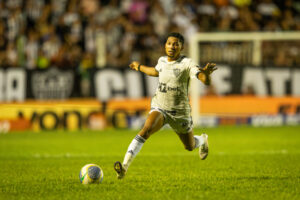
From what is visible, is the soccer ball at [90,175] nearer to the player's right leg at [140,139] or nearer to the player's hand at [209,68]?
the player's right leg at [140,139]

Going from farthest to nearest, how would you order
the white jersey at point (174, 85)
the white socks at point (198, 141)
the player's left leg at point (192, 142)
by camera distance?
the white socks at point (198, 141) → the player's left leg at point (192, 142) → the white jersey at point (174, 85)

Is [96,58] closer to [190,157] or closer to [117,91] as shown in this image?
[117,91]

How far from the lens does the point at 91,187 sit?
789cm

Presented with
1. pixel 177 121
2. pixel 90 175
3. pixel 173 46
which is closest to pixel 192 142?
pixel 177 121

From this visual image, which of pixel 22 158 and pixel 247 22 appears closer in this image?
pixel 22 158

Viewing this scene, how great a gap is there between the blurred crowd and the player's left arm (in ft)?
43.8

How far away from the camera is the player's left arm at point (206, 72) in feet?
25.8

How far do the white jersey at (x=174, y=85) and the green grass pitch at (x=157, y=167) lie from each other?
40.8 inches

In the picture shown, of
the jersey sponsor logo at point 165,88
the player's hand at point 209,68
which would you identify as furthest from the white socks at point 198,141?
the player's hand at point 209,68

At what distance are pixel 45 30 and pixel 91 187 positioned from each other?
14910mm

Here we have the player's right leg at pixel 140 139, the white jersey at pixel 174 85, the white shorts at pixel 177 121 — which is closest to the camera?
the player's right leg at pixel 140 139

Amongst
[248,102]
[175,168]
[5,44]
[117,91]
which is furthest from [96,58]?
[175,168]

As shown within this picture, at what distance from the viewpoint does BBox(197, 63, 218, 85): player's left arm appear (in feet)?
25.8

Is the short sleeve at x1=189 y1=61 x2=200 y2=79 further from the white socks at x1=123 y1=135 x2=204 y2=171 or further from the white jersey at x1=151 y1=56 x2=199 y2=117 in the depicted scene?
the white socks at x1=123 y1=135 x2=204 y2=171
